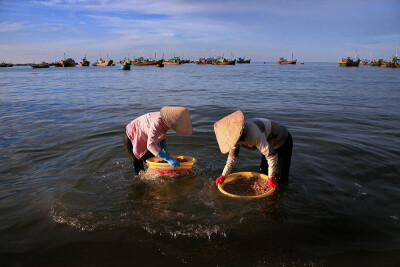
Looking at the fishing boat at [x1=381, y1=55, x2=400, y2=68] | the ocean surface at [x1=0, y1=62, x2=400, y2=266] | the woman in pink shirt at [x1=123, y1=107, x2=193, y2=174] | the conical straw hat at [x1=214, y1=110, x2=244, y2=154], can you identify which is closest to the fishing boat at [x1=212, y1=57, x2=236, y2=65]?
the fishing boat at [x1=381, y1=55, x2=400, y2=68]

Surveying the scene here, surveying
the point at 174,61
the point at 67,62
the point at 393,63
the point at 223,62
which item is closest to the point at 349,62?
the point at 393,63

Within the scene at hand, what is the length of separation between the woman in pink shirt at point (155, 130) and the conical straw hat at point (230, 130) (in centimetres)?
68

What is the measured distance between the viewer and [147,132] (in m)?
3.88

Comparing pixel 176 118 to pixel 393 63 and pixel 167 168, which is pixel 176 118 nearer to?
pixel 167 168

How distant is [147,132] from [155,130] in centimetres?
24

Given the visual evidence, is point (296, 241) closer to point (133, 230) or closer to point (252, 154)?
point (133, 230)

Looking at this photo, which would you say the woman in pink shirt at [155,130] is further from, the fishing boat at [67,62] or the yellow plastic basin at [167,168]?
the fishing boat at [67,62]

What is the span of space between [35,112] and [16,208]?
7.82m

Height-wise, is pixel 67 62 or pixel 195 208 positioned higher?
pixel 67 62

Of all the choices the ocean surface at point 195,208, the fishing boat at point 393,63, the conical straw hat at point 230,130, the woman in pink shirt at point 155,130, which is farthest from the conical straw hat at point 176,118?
the fishing boat at point 393,63

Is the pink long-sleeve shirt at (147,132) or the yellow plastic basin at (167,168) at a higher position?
the pink long-sleeve shirt at (147,132)

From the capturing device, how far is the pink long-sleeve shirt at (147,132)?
3699mm

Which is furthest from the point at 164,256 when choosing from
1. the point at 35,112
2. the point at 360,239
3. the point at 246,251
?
the point at 35,112

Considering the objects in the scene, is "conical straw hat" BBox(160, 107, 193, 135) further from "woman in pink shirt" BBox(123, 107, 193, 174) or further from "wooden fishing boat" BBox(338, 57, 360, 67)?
"wooden fishing boat" BBox(338, 57, 360, 67)
